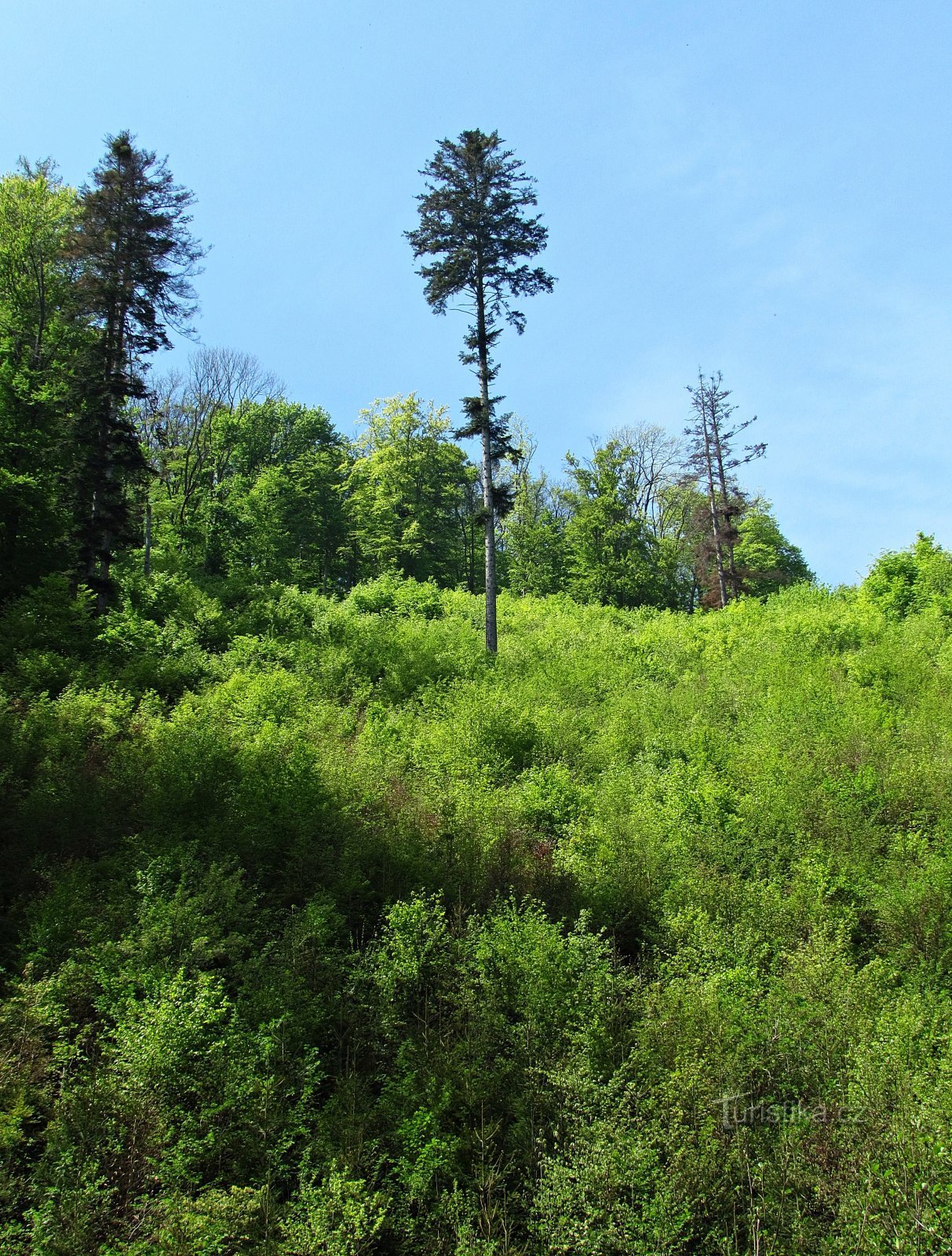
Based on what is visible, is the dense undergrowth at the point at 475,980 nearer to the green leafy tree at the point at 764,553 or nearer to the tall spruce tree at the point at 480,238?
the tall spruce tree at the point at 480,238

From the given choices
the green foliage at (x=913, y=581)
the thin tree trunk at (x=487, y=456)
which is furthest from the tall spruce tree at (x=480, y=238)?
the green foliage at (x=913, y=581)

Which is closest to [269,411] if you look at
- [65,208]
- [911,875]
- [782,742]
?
[65,208]

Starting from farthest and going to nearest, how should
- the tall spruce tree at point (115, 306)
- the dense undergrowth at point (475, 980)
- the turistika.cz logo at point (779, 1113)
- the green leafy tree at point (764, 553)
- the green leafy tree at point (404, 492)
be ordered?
the green leafy tree at point (764, 553), the green leafy tree at point (404, 492), the tall spruce tree at point (115, 306), the turistika.cz logo at point (779, 1113), the dense undergrowth at point (475, 980)

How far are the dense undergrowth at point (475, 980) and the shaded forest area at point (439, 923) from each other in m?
0.03

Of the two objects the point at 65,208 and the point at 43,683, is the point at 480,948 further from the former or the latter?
the point at 65,208

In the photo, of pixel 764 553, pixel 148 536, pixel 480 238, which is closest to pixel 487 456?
pixel 480 238

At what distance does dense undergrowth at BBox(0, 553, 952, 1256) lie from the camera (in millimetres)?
4016

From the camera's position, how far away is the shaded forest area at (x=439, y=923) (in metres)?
4.07

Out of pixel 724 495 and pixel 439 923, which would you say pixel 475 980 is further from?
pixel 724 495

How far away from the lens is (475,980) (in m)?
5.75

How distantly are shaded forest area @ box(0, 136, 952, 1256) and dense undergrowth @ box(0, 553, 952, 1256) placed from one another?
34mm

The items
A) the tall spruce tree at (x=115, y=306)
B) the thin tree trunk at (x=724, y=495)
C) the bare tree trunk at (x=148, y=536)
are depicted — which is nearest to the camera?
the tall spruce tree at (x=115, y=306)

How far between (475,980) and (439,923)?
66 cm

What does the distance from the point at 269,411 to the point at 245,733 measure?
31468 mm
